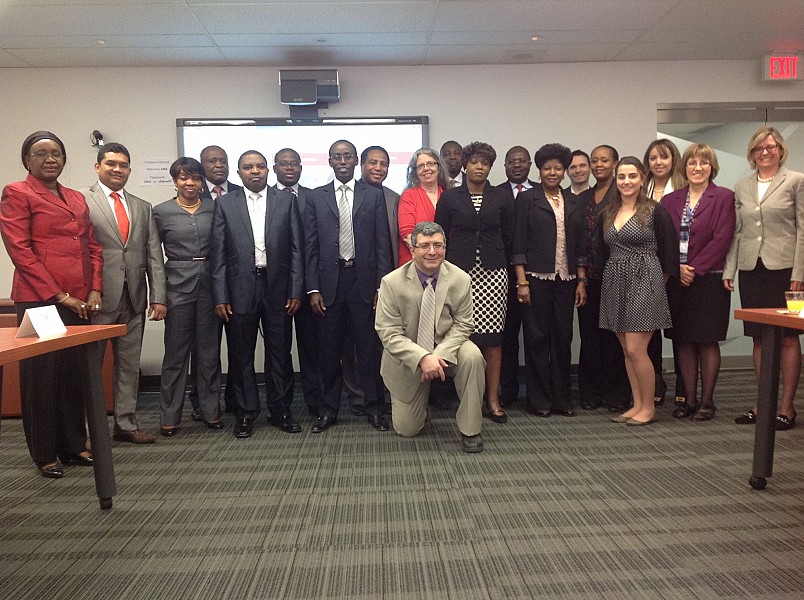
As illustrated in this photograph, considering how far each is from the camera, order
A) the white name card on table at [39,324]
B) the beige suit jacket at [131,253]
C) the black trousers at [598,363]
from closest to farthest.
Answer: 1. the white name card on table at [39,324]
2. the beige suit jacket at [131,253]
3. the black trousers at [598,363]

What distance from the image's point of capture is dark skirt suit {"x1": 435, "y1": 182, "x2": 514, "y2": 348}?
3.63 metres

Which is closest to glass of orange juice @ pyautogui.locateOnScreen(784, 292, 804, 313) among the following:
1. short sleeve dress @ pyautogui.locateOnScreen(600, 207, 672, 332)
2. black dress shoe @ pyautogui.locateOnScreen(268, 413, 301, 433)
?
short sleeve dress @ pyautogui.locateOnScreen(600, 207, 672, 332)

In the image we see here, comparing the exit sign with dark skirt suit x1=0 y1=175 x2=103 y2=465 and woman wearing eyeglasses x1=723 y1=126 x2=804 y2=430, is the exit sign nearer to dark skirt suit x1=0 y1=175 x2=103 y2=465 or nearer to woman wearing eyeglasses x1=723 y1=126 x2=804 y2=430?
woman wearing eyeglasses x1=723 y1=126 x2=804 y2=430

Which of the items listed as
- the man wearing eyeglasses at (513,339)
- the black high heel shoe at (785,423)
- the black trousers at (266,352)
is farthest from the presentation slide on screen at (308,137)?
the black high heel shoe at (785,423)

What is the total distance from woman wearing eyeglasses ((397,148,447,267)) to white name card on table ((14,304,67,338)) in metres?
1.98

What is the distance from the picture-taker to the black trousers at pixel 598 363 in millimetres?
3984

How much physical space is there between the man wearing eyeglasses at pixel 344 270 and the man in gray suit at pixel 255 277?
0.12 meters

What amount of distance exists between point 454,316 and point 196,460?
1566 mm

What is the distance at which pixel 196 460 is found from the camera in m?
3.13

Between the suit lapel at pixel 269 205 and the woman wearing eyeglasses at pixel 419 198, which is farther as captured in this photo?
the woman wearing eyeglasses at pixel 419 198

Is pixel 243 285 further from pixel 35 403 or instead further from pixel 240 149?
pixel 240 149

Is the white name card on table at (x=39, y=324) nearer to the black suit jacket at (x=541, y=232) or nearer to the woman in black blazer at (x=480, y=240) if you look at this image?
the woman in black blazer at (x=480, y=240)

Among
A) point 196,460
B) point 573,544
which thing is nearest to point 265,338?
point 196,460

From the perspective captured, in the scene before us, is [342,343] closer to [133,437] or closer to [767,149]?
[133,437]
